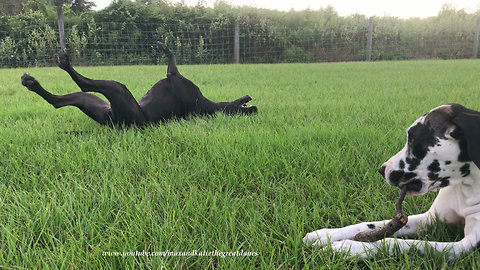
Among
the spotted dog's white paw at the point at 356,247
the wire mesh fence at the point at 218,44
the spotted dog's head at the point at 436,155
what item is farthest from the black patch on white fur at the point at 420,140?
the wire mesh fence at the point at 218,44

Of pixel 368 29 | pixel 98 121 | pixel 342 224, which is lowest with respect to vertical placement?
pixel 342 224

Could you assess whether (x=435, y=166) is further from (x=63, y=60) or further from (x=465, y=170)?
(x=63, y=60)

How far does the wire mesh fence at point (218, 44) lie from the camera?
12867 mm

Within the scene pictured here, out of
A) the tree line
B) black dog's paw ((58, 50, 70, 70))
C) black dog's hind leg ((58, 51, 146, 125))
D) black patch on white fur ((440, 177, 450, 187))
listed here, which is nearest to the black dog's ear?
black patch on white fur ((440, 177, 450, 187))

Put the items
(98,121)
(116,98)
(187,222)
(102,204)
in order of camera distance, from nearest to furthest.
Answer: (187,222)
(102,204)
(116,98)
(98,121)

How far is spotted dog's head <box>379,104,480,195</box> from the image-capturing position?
4.37 ft

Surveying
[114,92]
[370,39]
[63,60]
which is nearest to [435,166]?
[114,92]

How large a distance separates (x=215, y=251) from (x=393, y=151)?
163 cm

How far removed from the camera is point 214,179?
6.26 ft

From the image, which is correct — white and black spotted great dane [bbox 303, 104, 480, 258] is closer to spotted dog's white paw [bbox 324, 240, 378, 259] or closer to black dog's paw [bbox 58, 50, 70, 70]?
spotted dog's white paw [bbox 324, 240, 378, 259]

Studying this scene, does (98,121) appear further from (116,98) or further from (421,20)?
(421,20)

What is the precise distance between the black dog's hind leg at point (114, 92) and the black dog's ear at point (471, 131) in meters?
2.29

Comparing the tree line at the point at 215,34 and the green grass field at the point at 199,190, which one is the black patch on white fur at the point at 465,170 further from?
the tree line at the point at 215,34

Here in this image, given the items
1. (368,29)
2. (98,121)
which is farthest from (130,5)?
(98,121)
